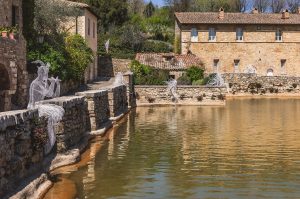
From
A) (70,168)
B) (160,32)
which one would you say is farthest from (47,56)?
(160,32)

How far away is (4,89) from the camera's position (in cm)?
2083

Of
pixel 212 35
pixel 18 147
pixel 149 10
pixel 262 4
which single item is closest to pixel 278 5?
pixel 262 4

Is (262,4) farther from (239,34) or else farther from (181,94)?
(181,94)

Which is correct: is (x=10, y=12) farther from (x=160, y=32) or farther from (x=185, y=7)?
(x=185, y=7)

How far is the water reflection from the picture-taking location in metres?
12.4

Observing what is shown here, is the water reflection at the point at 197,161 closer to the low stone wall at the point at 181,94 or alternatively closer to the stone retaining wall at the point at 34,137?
the stone retaining wall at the point at 34,137

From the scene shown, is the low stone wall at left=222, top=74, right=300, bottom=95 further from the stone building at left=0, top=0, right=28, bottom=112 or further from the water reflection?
the stone building at left=0, top=0, right=28, bottom=112

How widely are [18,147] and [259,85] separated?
37.6m

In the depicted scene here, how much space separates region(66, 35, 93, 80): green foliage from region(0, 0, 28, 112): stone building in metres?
6.27

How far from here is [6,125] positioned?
34.3 ft

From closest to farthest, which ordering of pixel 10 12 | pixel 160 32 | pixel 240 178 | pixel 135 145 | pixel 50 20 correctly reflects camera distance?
pixel 240 178 < pixel 135 145 < pixel 10 12 < pixel 50 20 < pixel 160 32

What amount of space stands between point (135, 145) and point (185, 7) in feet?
207

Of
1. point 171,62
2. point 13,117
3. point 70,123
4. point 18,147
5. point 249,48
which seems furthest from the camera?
point 249,48

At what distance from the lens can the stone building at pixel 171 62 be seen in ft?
149
